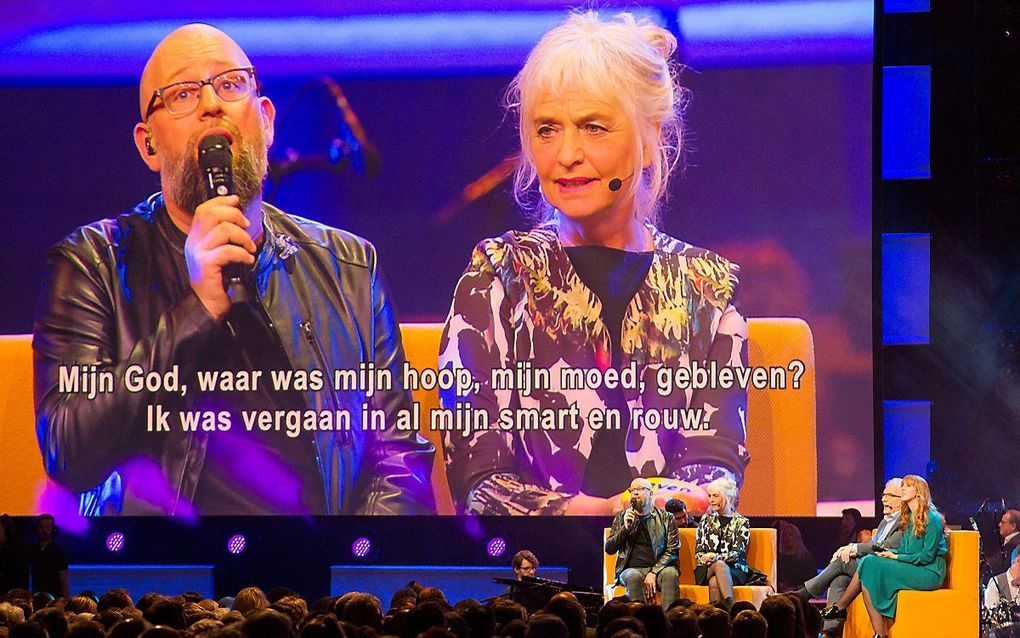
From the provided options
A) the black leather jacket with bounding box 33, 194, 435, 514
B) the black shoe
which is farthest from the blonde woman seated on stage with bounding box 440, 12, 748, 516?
the black shoe

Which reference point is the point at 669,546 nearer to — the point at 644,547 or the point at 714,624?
the point at 644,547

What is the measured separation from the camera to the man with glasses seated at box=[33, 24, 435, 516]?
30.2 feet

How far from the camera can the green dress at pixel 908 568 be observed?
6.91m

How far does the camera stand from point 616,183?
923 centimetres

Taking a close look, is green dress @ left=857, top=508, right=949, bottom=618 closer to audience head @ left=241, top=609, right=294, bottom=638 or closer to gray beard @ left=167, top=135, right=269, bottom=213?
audience head @ left=241, top=609, right=294, bottom=638

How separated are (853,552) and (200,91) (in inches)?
197

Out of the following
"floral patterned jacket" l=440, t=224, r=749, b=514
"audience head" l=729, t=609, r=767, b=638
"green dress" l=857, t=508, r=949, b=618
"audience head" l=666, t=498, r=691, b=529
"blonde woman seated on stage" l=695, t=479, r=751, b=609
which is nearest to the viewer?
"audience head" l=729, t=609, r=767, b=638

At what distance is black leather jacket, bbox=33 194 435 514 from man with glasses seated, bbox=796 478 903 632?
110 inches

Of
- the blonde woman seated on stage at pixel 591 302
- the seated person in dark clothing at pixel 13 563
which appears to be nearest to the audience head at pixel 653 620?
the blonde woman seated on stage at pixel 591 302

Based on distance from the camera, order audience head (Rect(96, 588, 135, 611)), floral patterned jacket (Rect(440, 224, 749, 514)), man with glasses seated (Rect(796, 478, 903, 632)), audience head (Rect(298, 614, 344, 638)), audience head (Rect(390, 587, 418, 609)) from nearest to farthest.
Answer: audience head (Rect(298, 614, 344, 638)) < audience head (Rect(96, 588, 135, 611)) < audience head (Rect(390, 587, 418, 609)) < man with glasses seated (Rect(796, 478, 903, 632)) < floral patterned jacket (Rect(440, 224, 749, 514))

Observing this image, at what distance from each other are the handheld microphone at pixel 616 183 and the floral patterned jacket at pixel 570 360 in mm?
354

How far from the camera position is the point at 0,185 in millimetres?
9484

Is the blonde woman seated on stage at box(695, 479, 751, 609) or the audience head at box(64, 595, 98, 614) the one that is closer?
the audience head at box(64, 595, 98, 614)

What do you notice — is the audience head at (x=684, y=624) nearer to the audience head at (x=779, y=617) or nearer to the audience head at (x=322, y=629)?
the audience head at (x=779, y=617)
